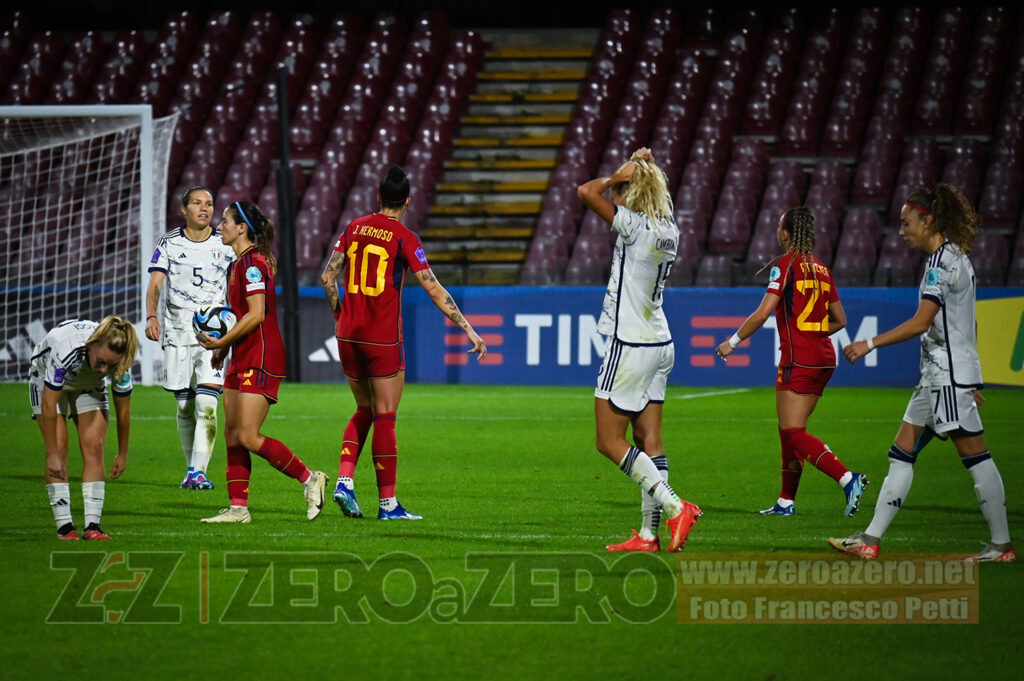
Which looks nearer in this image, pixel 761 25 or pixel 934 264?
pixel 934 264

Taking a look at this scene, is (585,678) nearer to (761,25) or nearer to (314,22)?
(761,25)

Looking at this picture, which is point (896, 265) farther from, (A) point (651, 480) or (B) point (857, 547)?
(A) point (651, 480)

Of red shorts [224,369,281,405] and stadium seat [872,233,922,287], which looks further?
stadium seat [872,233,922,287]

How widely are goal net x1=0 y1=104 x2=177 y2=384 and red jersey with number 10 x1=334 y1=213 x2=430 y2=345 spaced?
7.78 metres

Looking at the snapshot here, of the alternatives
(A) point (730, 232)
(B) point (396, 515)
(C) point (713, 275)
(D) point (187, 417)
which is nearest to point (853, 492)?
(B) point (396, 515)

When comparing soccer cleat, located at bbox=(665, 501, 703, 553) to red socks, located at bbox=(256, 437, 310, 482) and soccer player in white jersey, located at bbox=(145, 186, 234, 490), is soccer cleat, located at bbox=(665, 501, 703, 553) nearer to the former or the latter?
red socks, located at bbox=(256, 437, 310, 482)

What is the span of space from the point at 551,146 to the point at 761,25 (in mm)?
4517

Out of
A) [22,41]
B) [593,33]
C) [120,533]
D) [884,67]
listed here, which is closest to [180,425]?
[120,533]

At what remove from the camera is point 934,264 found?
241 inches

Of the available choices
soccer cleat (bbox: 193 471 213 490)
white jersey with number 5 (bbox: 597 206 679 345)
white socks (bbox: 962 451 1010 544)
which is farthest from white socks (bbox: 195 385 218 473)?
white socks (bbox: 962 451 1010 544)

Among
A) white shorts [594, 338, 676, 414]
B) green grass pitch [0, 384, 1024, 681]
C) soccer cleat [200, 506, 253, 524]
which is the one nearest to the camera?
green grass pitch [0, 384, 1024, 681]

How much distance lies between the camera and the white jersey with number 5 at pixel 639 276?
6.19 metres

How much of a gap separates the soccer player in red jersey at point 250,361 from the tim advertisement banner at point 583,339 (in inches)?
418

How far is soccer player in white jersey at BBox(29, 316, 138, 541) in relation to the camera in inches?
251
